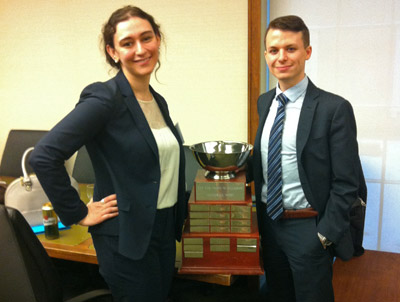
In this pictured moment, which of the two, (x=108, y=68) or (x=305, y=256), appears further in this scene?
(x=108, y=68)

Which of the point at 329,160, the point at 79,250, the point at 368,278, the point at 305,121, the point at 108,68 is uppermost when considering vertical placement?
the point at 108,68

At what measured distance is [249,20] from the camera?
7.52 feet

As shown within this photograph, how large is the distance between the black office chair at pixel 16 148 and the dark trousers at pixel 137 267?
6.45 feet

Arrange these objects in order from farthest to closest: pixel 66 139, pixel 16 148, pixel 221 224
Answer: pixel 16 148 < pixel 221 224 < pixel 66 139

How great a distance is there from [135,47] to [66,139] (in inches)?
14.7

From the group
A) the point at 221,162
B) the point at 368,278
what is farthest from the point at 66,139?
the point at 368,278

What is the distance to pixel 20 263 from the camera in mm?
1115

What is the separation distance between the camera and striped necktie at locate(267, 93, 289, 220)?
141 cm

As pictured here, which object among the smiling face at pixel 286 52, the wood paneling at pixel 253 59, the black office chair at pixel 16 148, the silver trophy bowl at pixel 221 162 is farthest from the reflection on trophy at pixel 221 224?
the black office chair at pixel 16 148

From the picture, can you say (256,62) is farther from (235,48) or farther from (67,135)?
(67,135)

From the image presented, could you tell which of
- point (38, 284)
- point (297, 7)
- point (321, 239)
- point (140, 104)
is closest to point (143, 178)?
point (140, 104)

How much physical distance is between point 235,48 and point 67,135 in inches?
62.1

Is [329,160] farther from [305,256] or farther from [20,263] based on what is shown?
[20,263]

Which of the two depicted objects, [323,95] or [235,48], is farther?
[235,48]
